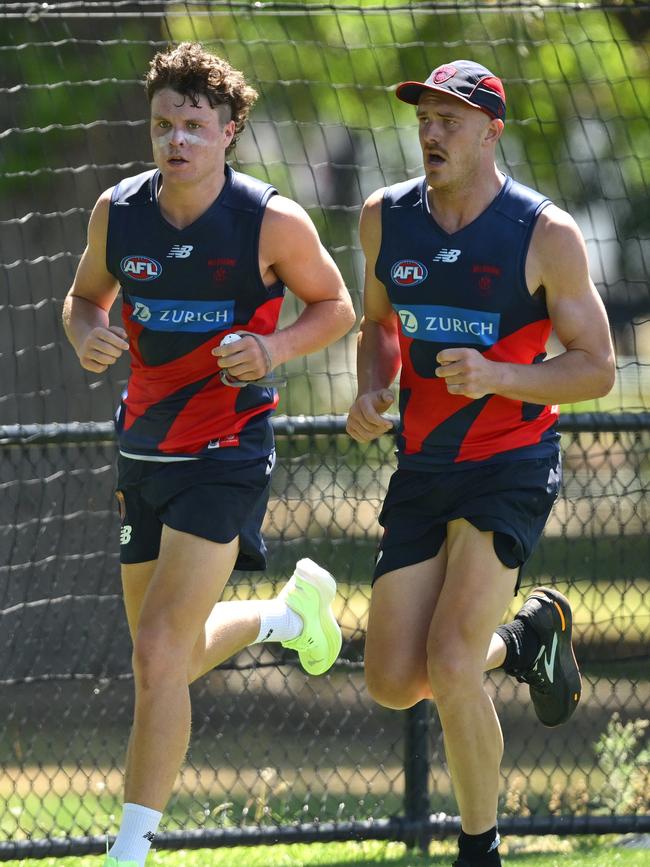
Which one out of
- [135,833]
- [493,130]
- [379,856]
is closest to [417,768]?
[379,856]

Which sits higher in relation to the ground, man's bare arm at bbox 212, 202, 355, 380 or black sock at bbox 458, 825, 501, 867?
man's bare arm at bbox 212, 202, 355, 380

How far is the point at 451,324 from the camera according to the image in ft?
12.8

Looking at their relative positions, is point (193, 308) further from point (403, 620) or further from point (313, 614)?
point (313, 614)

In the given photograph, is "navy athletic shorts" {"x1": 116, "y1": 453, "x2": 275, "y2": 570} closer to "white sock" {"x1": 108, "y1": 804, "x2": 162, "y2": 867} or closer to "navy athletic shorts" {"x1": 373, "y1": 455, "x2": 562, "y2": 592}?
"navy athletic shorts" {"x1": 373, "y1": 455, "x2": 562, "y2": 592}

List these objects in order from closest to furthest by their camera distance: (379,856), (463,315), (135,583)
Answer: (463,315), (135,583), (379,856)

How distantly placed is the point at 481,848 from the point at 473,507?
1001 millimetres

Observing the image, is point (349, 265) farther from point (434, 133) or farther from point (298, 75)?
point (434, 133)

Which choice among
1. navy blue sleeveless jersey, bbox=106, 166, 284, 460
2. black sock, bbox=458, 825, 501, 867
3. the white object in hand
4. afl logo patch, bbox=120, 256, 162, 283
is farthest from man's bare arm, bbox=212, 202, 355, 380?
black sock, bbox=458, 825, 501, 867

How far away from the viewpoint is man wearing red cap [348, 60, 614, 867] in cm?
379

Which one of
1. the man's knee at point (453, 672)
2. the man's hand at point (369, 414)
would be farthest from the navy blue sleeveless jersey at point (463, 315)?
the man's knee at point (453, 672)

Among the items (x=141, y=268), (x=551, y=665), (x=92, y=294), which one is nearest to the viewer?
(x=141, y=268)

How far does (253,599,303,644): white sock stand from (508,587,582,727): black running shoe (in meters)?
0.79

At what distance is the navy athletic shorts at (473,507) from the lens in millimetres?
3887

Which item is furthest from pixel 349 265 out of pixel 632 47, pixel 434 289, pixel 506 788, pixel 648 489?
pixel 434 289
